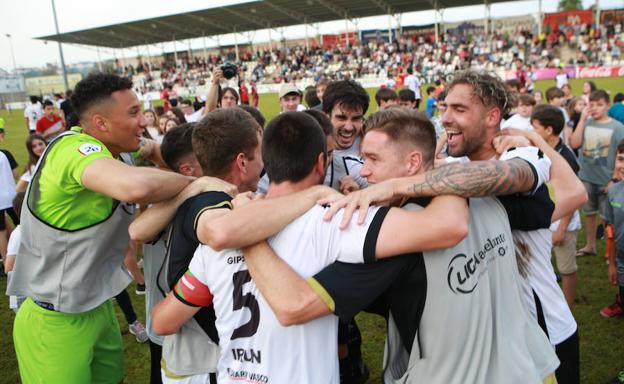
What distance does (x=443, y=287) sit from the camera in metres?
1.78

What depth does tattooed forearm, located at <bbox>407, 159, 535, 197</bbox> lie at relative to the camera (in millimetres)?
1850

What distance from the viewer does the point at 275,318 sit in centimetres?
186

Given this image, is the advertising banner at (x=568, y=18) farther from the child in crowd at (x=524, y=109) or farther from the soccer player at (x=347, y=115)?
the soccer player at (x=347, y=115)

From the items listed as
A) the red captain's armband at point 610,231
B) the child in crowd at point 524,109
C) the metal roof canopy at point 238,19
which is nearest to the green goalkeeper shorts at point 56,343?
the red captain's armband at point 610,231

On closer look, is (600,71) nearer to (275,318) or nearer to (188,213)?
(188,213)

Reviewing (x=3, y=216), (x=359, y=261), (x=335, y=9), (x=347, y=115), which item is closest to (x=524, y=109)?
(x=347, y=115)

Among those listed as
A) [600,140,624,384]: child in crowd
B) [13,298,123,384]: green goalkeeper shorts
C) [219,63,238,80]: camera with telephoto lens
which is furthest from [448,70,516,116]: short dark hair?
[219,63,238,80]: camera with telephoto lens

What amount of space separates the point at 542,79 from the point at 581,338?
3438 centimetres

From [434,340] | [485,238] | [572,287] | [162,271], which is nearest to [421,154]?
[485,238]

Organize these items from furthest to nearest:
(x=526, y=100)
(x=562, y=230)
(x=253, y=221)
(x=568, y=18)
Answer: (x=568, y=18) < (x=526, y=100) < (x=562, y=230) < (x=253, y=221)

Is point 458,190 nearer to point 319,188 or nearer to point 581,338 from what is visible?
point 319,188

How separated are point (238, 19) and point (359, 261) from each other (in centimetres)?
5399

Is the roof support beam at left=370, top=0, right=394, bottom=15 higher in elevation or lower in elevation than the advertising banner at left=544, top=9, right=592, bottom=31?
higher

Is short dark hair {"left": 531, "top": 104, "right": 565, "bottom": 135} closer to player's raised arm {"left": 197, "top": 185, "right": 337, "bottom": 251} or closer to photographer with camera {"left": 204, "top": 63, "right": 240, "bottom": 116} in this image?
photographer with camera {"left": 204, "top": 63, "right": 240, "bottom": 116}
